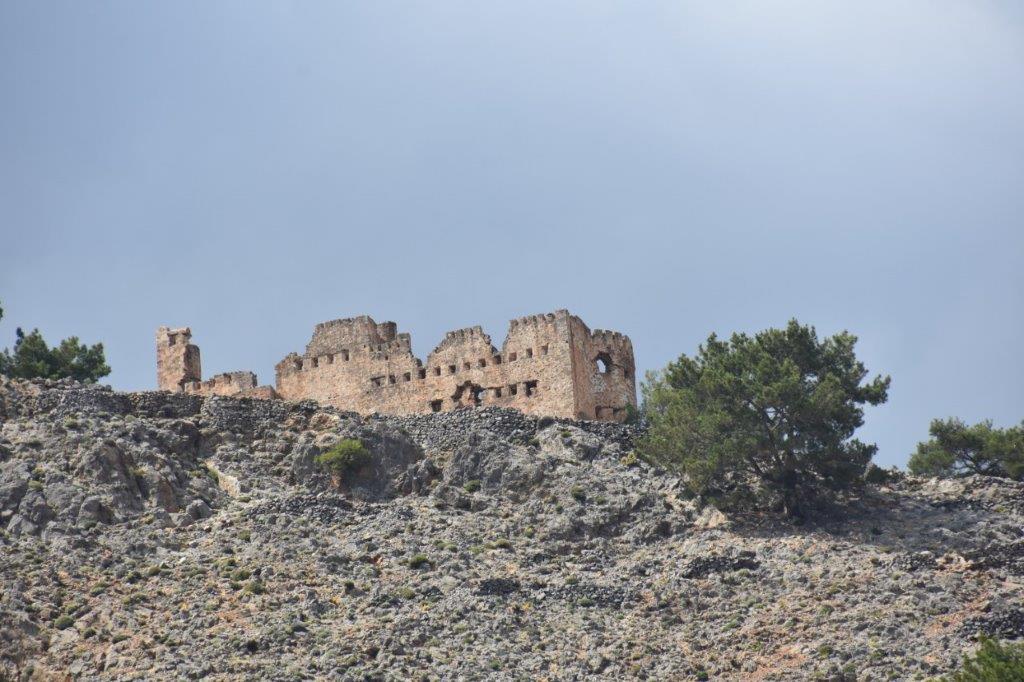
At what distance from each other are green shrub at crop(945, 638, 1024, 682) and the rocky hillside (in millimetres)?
2590

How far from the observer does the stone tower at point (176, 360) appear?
98.4 m

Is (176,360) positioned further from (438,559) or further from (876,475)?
(876,475)

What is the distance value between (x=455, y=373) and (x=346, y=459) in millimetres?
12102

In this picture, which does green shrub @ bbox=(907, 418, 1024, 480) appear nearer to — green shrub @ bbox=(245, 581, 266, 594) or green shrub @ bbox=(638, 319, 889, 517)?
green shrub @ bbox=(638, 319, 889, 517)

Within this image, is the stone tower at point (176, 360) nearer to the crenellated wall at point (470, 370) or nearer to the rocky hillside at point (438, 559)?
the crenellated wall at point (470, 370)

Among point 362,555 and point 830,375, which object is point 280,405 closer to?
point 362,555

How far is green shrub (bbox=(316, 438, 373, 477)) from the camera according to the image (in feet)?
272

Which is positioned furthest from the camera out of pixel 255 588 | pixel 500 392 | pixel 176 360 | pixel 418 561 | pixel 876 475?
pixel 176 360

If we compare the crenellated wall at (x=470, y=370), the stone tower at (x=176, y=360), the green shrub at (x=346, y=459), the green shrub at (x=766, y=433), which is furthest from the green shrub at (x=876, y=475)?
the stone tower at (x=176, y=360)

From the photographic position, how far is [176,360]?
99.1m

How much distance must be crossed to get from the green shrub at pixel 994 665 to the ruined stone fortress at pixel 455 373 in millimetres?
30253

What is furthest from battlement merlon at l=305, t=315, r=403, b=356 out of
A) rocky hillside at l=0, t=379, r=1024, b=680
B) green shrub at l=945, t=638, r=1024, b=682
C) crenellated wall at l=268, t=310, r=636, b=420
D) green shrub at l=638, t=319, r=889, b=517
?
green shrub at l=945, t=638, r=1024, b=682

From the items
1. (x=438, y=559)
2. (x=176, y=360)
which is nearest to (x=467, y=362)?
(x=176, y=360)

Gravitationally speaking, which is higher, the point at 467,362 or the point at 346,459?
the point at 467,362
